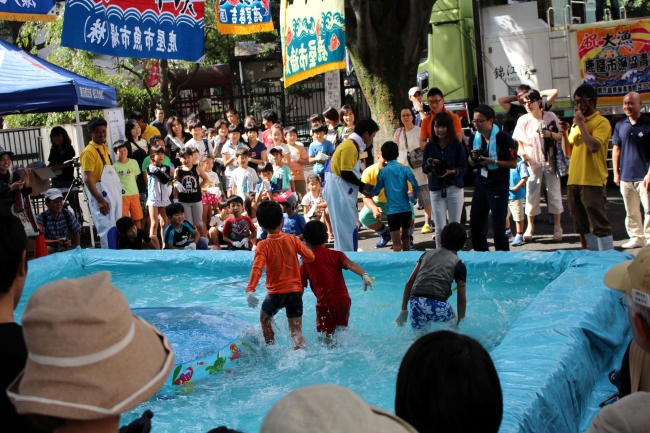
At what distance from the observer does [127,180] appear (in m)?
10.6

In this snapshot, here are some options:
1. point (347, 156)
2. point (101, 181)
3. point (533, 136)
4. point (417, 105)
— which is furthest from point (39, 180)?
point (533, 136)

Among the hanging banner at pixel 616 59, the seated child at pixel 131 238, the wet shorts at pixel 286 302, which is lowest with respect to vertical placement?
the wet shorts at pixel 286 302

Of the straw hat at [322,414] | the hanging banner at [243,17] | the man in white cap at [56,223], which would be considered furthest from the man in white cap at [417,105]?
the straw hat at [322,414]

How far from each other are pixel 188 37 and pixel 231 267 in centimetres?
391

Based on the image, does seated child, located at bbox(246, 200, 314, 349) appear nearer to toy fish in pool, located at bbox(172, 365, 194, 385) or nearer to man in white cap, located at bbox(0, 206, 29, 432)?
toy fish in pool, located at bbox(172, 365, 194, 385)

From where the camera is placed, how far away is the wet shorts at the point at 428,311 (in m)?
5.57

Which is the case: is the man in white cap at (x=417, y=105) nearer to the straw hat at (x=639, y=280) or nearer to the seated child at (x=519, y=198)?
the seated child at (x=519, y=198)

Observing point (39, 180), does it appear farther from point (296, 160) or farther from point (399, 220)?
point (399, 220)

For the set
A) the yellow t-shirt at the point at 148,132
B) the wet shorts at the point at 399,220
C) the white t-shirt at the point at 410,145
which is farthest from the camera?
the yellow t-shirt at the point at 148,132

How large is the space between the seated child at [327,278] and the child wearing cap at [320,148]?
530 centimetres

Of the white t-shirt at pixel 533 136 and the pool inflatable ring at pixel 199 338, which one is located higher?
the white t-shirt at pixel 533 136

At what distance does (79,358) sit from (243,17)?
1058 centimetres

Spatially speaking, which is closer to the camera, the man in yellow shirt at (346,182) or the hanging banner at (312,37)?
the man in yellow shirt at (346,182)

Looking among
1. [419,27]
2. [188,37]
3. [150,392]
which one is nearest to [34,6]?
[188,37]
